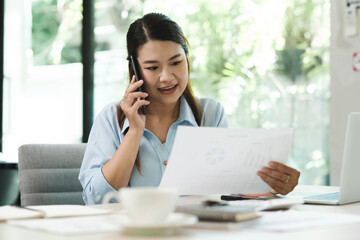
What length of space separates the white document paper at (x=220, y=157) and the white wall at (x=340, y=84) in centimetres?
169

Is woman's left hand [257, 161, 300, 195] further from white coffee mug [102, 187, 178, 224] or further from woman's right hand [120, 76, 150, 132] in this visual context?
white coffee mug [102, 187, 178, 224]

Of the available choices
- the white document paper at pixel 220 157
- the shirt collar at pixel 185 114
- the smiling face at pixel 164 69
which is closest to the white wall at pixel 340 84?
the shirt collar at pixel 185 114

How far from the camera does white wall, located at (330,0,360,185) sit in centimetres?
324

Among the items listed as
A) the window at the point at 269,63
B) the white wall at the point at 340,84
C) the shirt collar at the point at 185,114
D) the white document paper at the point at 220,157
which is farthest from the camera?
the window at the point at 269,63

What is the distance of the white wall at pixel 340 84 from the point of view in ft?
10.6

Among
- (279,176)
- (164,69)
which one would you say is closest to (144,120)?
(164,69)

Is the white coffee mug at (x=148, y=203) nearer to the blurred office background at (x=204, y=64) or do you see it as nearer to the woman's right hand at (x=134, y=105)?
the woman's right hand at (x=134, y=105)

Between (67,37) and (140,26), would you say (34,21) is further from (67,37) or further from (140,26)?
(140,26)

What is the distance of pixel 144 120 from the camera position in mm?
2059

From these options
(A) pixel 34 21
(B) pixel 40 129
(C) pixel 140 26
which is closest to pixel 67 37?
(A) pixel 34 21

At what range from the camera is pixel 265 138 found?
162cm

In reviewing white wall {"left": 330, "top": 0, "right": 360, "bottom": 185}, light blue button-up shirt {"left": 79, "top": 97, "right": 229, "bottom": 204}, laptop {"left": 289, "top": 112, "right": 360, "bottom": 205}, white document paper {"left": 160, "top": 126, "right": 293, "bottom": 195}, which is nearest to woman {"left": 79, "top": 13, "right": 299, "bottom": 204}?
light blue button-up shirt {"left": 79, "top": 97, "right": 229, "bottom": 204}

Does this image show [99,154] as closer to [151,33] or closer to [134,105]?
[134,105]

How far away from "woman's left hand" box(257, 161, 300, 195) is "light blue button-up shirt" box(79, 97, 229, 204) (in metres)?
0.47
